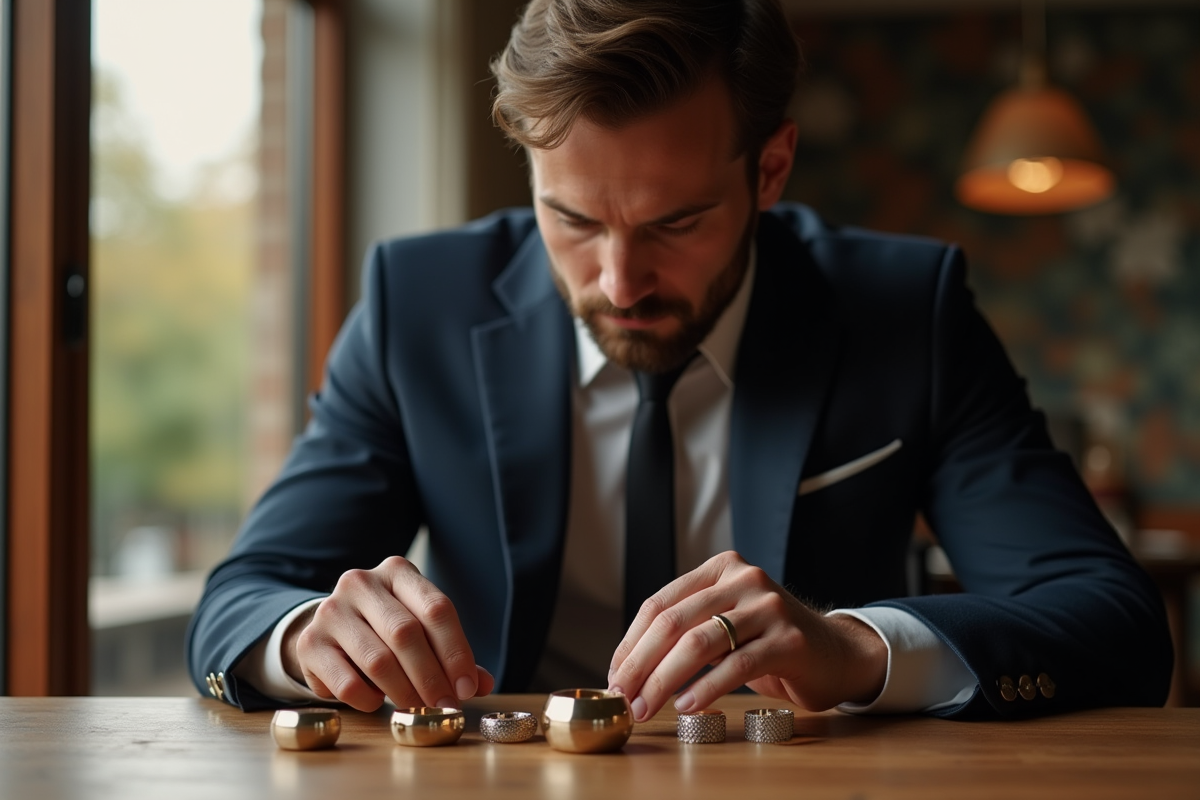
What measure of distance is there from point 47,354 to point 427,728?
1.25 m

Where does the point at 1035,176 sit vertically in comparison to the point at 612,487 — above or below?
above

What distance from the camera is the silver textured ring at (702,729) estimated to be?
94 centimetres

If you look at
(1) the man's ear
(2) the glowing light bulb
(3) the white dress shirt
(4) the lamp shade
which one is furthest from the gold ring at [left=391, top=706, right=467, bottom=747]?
(2) the glowing light bulb

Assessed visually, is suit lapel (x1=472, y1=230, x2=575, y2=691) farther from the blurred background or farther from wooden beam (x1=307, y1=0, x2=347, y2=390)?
wooden beam (x1=307, y1=0, x2=347, y2=390)

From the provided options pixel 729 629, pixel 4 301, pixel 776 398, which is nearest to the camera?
pixel 729 629

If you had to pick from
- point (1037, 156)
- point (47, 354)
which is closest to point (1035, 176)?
point (1037, 156)

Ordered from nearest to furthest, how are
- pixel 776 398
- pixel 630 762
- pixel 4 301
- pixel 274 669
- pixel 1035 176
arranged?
1. pixel 630 762
2. pixel 274 669
3. pixel 776 398
4. pixel 4 301
5. pixel 1035 176

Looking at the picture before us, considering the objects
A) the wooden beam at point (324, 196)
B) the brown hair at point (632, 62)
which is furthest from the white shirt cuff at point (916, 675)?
the wooden beam at point (324, 196)

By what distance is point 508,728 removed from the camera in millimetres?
950

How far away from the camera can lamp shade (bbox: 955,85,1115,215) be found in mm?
3979

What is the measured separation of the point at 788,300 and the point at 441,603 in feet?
2.58

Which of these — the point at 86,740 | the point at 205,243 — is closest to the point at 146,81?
→ the point at 205,243

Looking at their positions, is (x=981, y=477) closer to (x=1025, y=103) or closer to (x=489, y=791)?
(x=489, y=791)

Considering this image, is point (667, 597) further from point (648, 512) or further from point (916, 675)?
point (648, 512)
